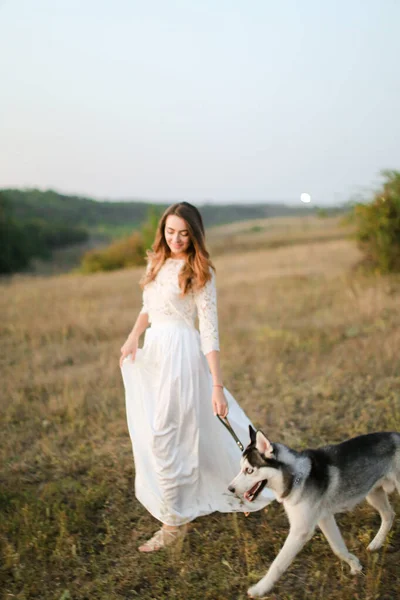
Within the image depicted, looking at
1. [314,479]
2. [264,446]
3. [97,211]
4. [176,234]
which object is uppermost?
[97,211]

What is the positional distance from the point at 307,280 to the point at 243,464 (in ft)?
38.2

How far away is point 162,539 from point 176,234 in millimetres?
2359

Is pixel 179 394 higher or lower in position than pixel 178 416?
higher

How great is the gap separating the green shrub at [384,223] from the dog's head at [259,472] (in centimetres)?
1078

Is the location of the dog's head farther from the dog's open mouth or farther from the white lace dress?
the white lace dress

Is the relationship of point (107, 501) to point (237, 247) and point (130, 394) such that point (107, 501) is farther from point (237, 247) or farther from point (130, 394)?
point (237, 247)

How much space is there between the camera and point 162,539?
13.1ft

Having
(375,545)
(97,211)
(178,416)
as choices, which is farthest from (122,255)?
(375,545)

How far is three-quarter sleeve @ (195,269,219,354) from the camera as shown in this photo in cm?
396

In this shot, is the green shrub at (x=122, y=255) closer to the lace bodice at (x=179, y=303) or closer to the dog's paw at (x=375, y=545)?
the lace bodice at (x=179, y=303)

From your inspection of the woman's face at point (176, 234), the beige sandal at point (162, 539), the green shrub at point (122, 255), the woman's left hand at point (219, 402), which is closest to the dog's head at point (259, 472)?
the woman's left hand at point (219, 402)

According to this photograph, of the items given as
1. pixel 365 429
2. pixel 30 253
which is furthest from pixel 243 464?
pixel 30 253

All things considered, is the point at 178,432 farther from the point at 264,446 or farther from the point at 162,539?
the point at 264,446

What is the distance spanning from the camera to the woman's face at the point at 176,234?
158 inches
